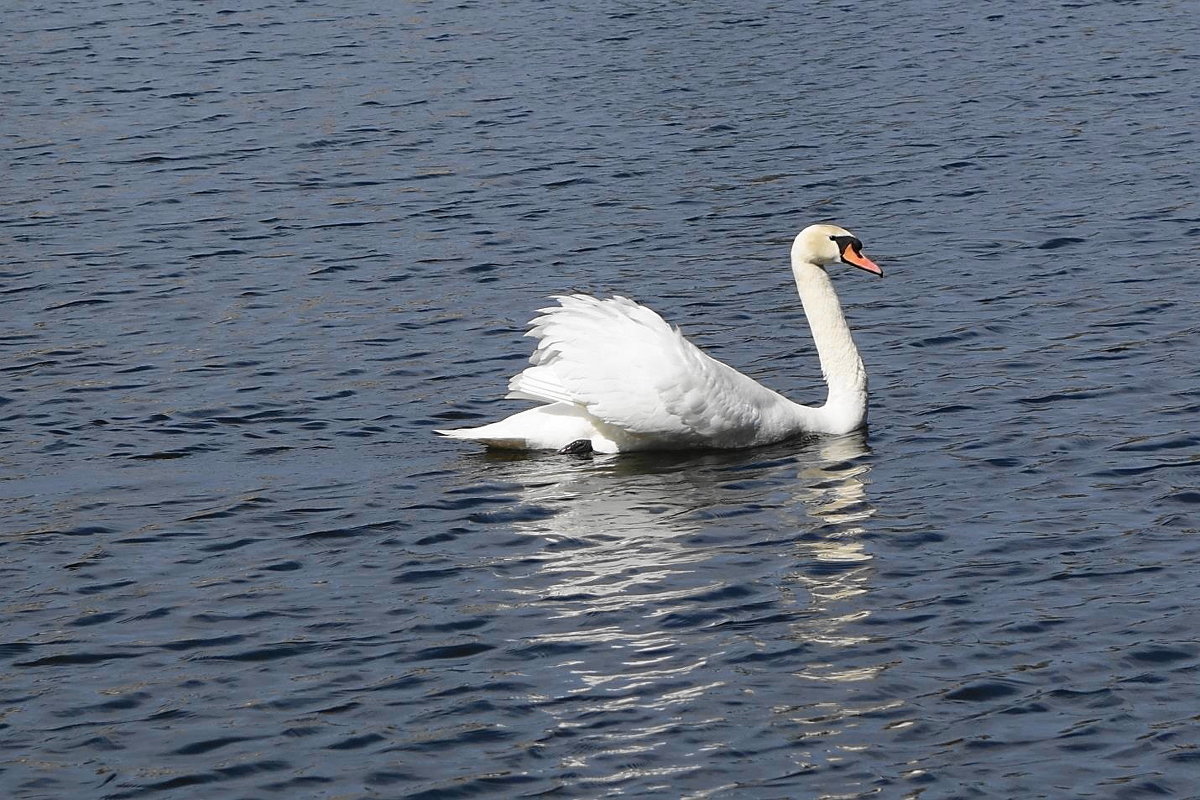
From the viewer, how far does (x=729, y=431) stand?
1196 centimetres

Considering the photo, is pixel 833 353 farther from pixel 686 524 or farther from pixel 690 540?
pixel 690 540

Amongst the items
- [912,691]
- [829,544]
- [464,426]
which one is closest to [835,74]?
[464,426]

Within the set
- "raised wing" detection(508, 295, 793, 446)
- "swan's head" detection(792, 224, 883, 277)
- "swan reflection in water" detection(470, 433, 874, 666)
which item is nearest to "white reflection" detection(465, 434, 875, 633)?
"swan reflection in water" detection(470, 433, 874, 666)

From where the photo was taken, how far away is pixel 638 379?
11.7m

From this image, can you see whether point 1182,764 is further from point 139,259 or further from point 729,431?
point 139,259

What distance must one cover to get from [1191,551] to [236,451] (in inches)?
241

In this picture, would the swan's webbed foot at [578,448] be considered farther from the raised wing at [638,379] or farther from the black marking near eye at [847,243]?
the black marking near eye at [847,243]

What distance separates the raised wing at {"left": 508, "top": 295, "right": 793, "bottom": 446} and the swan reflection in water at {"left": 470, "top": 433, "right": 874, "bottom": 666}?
296mm

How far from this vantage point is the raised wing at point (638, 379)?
461 inches

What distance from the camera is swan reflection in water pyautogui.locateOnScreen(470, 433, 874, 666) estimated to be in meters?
9.19

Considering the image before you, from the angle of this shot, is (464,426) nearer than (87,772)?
No

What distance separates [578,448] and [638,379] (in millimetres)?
728

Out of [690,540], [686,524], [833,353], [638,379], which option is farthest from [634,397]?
[833,353]

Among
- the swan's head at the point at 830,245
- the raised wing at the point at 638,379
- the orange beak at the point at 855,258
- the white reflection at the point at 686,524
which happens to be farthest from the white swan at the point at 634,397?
the swan's head at the point at 830,245
